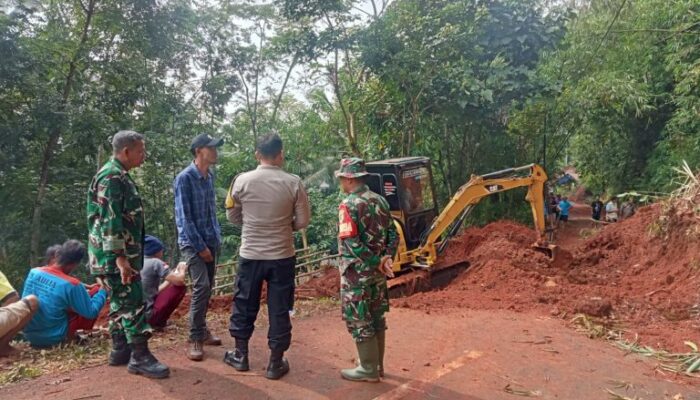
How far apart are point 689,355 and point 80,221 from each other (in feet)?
33.3

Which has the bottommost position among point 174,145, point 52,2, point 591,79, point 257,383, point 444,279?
point 444,279

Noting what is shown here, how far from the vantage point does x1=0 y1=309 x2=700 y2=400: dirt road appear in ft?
11.4

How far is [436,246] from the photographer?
26.4 feet

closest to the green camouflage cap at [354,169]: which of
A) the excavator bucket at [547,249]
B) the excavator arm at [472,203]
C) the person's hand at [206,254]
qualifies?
the person's hand at [206,254]

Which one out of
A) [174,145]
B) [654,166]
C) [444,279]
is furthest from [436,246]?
[654,166]

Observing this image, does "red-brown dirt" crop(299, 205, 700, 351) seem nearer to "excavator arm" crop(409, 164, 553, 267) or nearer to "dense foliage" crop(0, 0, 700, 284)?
"excavator arm" crop(409, 164, 553, 267)

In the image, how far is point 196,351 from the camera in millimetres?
3975

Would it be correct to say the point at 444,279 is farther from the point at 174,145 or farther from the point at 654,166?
the point at 654,166

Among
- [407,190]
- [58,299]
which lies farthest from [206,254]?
[407,190]

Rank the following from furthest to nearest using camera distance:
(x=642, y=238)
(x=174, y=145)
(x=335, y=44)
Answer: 1. (x=174, y=145)
2. (x=335, y=44)
3. (x=642, y=238)

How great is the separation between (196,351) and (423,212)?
16.0 feet

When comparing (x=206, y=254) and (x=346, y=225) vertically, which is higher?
(x=346, y=225)

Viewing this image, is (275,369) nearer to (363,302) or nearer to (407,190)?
(363,302)

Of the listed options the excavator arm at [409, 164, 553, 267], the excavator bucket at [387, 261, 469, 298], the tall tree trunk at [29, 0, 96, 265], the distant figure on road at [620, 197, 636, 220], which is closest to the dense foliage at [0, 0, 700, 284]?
the tall tree trunk at [29, 0, 96, 265]
